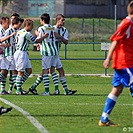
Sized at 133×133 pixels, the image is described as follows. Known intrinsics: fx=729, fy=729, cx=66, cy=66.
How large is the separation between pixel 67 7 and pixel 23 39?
191ft

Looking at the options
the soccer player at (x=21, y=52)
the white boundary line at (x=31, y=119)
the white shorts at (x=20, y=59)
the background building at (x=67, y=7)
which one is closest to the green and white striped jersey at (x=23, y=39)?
the soccer player at (x=21, y=52)

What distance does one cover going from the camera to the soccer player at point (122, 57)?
11.8 meters

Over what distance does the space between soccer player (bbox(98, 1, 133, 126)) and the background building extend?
60.8 m

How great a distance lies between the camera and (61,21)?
1864cm

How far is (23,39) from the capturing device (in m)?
18.3

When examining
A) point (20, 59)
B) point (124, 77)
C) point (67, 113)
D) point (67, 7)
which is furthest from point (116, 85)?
point (67, 7)

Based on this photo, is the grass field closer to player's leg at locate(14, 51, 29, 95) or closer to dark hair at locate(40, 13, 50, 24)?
player's leg at locate(14, 51, 29, 95)

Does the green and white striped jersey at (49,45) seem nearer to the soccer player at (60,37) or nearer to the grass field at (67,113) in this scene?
the soccer player at (60,37)

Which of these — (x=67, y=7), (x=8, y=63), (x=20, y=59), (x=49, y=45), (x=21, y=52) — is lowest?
(x=8, y=63)

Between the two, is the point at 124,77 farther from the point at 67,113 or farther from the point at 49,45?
the point at 49,45

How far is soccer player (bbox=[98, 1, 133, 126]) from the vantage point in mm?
11758

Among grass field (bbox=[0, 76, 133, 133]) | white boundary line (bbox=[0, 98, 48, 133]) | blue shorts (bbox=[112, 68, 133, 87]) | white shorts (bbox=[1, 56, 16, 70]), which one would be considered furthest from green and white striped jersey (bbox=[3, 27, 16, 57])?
blue shorts (bbox=[112, 68, 133, 87])

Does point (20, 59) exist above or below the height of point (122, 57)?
below

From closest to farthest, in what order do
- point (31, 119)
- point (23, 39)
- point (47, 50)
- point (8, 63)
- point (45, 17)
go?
point (31, 119) → point (45, 17) → point (23, 39) → point (47, 50) → point (8, 63)
